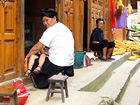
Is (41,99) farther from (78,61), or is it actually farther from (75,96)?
(78,61)

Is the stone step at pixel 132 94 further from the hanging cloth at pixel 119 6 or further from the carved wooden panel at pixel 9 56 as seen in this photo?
the hanging cloth at pixel 119 6

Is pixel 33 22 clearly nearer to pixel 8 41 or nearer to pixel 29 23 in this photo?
pixel 29 23

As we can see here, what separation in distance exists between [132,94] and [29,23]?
4.24 metres

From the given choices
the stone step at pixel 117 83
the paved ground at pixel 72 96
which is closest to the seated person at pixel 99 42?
the stone step at pixel 117 83

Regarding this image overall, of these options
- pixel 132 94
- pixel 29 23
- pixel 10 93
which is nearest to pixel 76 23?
pixel 29 23

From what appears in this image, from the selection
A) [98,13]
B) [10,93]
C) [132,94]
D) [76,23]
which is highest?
[98,13]

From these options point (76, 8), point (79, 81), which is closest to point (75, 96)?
point (79, 81)

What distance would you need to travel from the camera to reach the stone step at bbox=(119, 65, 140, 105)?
6.02 m

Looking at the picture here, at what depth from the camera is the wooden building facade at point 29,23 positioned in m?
4.77

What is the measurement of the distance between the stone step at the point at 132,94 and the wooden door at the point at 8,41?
7.94 feet

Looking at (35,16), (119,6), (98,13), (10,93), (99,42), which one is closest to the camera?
(10,93)

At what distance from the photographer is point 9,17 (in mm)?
4832

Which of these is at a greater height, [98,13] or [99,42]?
[98,13]

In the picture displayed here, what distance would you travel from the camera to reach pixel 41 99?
4.28m
